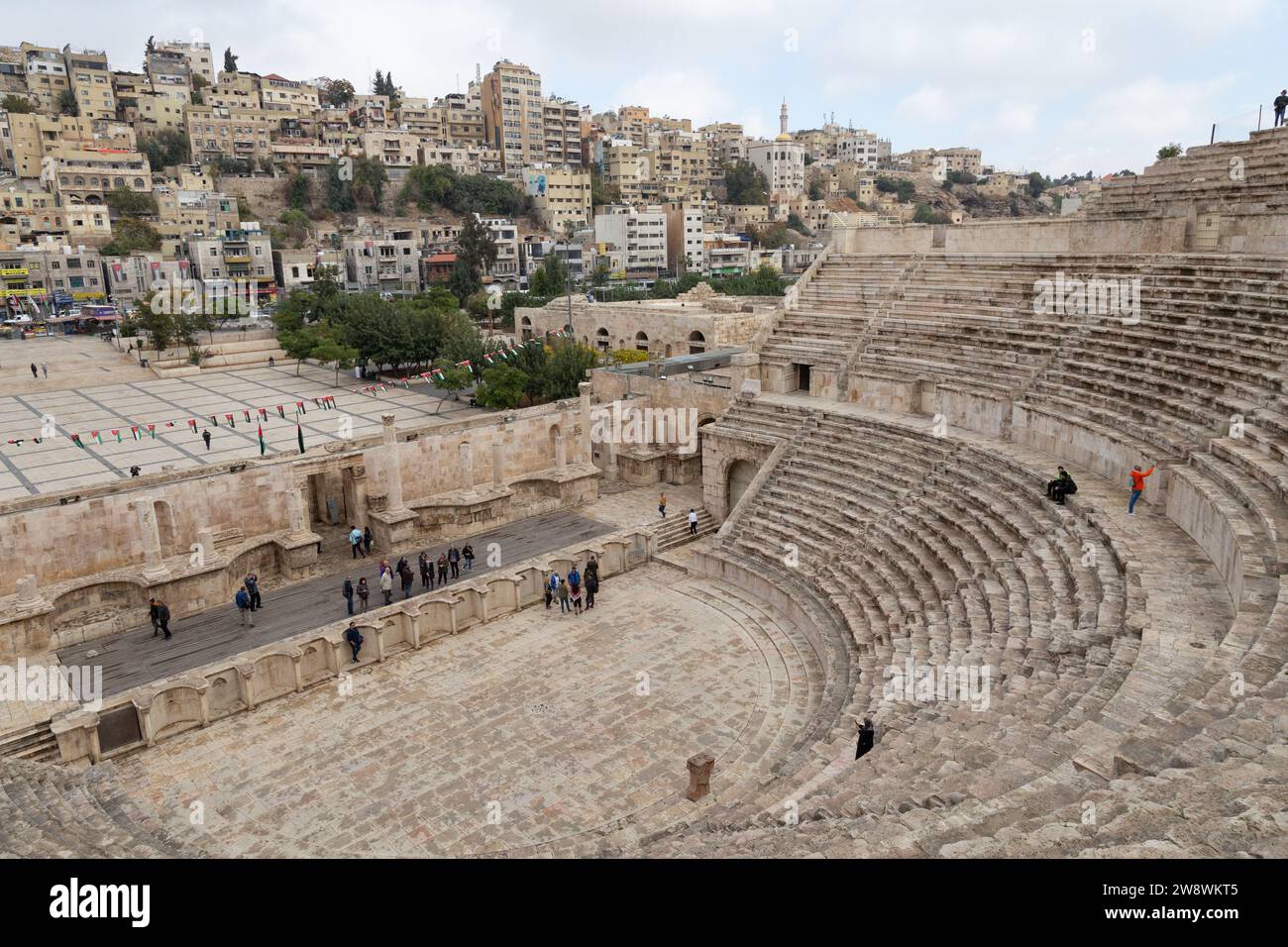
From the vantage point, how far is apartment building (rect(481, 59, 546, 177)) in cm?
12800

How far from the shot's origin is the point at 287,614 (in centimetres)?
1919

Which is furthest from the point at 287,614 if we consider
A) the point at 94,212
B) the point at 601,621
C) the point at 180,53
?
the point at 180,53

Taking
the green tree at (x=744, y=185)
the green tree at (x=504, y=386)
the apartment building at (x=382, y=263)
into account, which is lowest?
the green tree at (x=504, y=386)

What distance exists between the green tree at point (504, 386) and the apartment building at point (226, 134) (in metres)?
95.6

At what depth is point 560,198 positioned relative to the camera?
109812 mm

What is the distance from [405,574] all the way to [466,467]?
6.39 m

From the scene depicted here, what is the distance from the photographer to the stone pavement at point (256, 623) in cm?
1702

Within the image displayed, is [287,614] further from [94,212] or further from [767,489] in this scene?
[94,212]

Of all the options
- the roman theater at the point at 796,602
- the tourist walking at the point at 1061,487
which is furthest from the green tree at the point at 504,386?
the tourist walking at the point at 1061,487

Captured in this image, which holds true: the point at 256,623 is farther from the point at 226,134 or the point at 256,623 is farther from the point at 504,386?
the point at 226,134

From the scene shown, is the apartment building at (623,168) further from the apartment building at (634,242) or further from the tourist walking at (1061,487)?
the tourist walking at (1061,487)

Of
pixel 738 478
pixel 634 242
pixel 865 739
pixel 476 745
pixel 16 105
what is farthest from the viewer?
pixel 16 105

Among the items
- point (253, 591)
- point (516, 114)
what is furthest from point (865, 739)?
point (516, 114)
